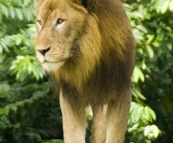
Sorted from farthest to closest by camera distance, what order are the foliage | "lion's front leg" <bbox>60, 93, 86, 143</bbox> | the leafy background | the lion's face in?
1. the foliage
2. the leafy background
3. "lion's front leg" <bbox>60, 93, 86, 143</bbox>
4. the lion's face

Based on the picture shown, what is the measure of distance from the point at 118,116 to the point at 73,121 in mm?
347

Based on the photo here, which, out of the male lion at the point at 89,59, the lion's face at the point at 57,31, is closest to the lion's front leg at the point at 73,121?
the male lion at the point at 89,59

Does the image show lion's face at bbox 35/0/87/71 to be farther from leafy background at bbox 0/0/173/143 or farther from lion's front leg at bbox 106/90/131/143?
leafy background at bbox 0/0/173/143

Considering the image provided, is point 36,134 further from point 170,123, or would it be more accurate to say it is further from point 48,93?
point 170,123

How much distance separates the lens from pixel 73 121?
5.93 m

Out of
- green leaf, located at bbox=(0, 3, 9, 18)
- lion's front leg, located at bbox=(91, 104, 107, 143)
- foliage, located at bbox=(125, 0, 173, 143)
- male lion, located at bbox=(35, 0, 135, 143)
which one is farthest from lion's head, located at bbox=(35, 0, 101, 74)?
foliage, located at bbox=(125, 0, 173, 143)

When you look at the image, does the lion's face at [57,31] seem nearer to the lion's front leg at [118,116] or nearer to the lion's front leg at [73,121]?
the lion's front leg at [73,121]

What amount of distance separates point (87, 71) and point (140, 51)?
145 cm

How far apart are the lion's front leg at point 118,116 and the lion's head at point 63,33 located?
1.83 feet

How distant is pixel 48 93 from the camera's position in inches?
301

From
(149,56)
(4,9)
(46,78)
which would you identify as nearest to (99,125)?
(4,9)

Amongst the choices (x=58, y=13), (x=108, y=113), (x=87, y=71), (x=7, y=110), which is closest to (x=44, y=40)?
(x=58, y=13)

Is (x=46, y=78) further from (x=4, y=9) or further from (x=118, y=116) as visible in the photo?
(x=118, y=116)

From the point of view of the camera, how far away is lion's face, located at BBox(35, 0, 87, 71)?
5.24m
